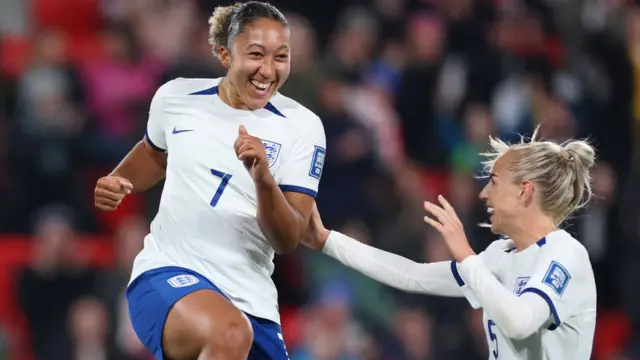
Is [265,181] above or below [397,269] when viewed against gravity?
above

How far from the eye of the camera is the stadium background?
8125mm

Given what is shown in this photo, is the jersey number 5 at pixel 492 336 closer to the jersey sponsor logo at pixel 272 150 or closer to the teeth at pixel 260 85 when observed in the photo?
the jersey sponsor logo at pixel 272 150

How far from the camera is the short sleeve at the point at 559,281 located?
4.18m

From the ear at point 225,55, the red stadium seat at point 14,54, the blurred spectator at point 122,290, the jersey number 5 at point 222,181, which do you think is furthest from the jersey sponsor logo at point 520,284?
the red stadium seat at point 14,54

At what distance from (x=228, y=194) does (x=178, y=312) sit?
1.63 ft

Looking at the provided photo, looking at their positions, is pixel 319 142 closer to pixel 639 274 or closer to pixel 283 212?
pixel 283 212

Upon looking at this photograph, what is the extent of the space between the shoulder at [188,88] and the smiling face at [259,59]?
0.20 metres

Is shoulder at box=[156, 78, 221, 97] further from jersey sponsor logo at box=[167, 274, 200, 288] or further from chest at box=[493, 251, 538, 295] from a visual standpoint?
chest at box=[493, 251, 538, 295]

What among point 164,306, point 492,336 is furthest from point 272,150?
point 492,336

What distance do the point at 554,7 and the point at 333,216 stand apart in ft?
12.0

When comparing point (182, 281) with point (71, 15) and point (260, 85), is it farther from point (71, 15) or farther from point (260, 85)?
point (71, 15)

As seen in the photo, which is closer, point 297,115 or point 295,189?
point 295,189

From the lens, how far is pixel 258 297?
461 centimetres

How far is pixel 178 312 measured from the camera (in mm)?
4312
